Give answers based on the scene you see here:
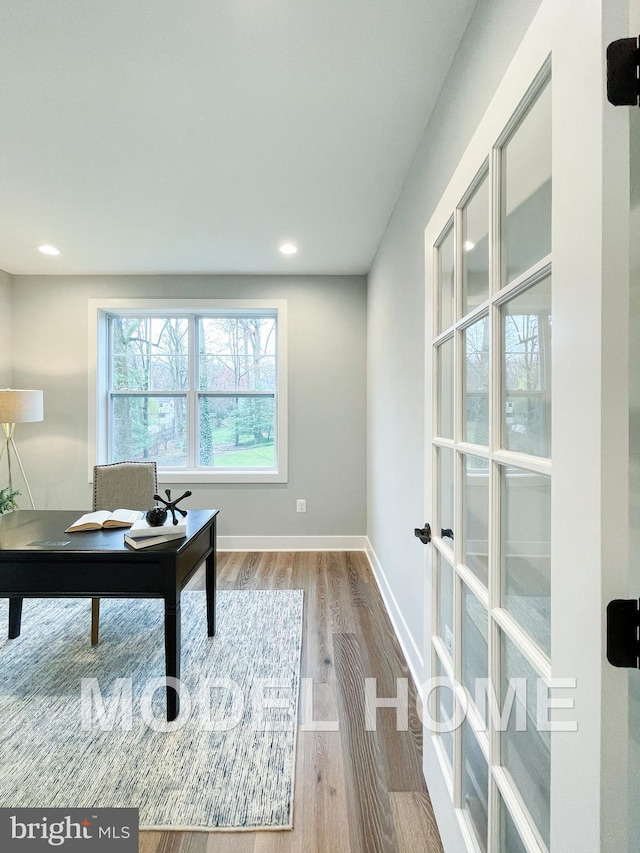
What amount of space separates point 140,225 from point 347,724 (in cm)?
322

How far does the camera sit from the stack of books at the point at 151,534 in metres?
1.71

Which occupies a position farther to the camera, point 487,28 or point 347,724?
point 347,724

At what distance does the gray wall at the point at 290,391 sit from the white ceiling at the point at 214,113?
0.81 m

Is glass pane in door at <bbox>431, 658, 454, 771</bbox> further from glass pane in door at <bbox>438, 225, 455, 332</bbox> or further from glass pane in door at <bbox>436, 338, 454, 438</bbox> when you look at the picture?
glass pane in door at <bbox>438, 225, 455, 332</bbox>

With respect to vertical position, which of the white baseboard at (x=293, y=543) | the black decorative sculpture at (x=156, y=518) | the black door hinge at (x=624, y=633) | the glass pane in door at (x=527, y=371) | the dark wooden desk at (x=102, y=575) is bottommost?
the white baseboard at (x=293, y=543)

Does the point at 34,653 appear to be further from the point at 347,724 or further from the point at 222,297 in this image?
the point at 222,297

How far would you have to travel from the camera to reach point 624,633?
1.74 ft

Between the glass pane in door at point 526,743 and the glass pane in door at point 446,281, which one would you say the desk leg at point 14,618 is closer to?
the glass pane in door at point 526,743

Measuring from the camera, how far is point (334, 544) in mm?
3914

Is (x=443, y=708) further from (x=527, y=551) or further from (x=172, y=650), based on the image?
(x=172, y=650)

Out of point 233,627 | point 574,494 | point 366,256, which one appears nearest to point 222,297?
point 366,256

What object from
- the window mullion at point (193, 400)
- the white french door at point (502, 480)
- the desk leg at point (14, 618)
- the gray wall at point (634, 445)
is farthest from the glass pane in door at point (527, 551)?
the window mullion at point (193, 400)

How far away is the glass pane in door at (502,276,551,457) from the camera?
0.73 meters

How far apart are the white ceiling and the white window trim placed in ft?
2.72
